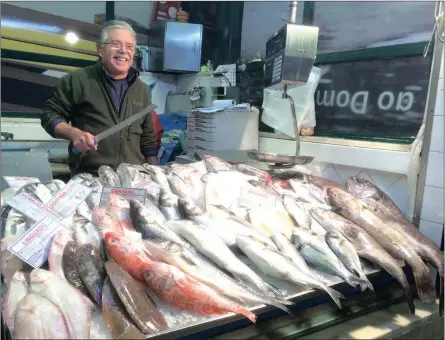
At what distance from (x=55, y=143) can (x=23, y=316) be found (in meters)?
4.29

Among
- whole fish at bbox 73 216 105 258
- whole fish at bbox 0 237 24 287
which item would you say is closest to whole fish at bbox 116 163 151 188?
whole fish at bbox 73 216 105 258

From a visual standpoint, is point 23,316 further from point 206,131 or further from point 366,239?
point 206,131

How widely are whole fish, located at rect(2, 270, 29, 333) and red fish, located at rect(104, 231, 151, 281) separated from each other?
0.30 metres

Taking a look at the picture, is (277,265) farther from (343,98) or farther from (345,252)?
(343,98)

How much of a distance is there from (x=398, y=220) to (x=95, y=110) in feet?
7.56

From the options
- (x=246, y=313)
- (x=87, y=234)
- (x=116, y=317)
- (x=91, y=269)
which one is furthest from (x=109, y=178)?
(x=246, y=313)

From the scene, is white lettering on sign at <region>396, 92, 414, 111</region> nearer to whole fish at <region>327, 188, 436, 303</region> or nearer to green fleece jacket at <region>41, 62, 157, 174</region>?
whole fish at <region>327, 188, 436, 303</region>

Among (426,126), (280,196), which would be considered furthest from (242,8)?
(280,196)

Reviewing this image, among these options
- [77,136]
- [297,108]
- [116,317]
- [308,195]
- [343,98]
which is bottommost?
[116,317]

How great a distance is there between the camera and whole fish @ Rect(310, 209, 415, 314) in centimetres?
172

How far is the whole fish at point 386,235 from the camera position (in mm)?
1811

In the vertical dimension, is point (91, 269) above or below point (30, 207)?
below

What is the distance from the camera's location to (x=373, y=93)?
3.16m

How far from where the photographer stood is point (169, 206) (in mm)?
1868
